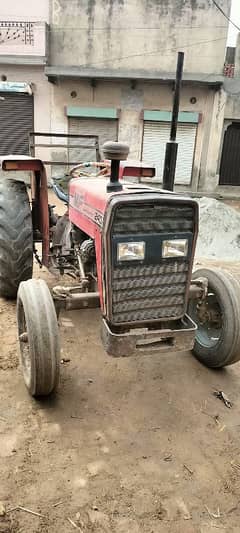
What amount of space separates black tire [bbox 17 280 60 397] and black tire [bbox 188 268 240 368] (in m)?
1.24

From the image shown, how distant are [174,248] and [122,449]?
1203 millimetres

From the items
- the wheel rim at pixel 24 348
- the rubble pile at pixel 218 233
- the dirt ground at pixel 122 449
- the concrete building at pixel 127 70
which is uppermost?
the concrete building at pixel 127 70

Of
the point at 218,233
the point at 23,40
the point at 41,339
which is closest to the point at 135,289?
the point at 41,339

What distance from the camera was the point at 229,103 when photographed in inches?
509

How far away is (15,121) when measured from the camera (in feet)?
42.8

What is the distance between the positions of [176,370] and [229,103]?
11.5 metres

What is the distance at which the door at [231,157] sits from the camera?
44.9 feet

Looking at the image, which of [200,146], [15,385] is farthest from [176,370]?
[200,146]

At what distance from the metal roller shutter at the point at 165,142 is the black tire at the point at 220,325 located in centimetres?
1042

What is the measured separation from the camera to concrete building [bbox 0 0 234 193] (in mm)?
11883

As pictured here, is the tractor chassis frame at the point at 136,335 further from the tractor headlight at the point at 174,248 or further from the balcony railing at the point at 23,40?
the balcony railing at the point at 23,40

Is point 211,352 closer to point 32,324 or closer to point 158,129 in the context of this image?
point 32,324

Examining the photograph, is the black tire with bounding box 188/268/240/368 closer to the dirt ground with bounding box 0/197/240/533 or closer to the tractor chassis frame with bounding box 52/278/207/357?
the dirt ground with bounding box 0/197/240/533

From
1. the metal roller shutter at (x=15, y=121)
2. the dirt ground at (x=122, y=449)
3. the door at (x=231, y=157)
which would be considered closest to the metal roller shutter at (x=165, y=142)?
the door at (x=231, y=157)
